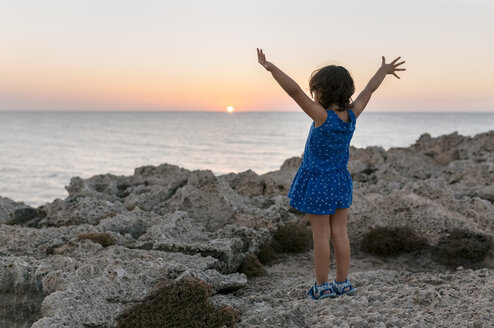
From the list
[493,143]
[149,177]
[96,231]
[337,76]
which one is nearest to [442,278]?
[337,76]

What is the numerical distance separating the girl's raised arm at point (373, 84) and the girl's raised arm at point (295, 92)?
432 mm

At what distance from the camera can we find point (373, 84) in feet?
15.9

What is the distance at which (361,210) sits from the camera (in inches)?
341

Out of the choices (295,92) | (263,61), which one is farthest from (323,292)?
(263,61)

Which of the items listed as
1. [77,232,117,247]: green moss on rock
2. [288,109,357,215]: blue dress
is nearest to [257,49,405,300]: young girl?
[288,109,357,215]: blue dress

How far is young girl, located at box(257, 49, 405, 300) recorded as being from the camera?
4355 millimetres

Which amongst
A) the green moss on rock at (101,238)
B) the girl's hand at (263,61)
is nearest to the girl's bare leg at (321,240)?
the girl's hand at (263,61)

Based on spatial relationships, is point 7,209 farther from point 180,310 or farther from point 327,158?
point 327,158

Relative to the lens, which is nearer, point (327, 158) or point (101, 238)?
point (327, 158)

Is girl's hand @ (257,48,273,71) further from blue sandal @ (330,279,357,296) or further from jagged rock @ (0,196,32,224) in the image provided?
jagged rock @ (0,196,32,224)

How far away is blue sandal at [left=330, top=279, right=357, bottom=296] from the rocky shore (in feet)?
0.41

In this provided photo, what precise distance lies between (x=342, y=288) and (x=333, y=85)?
1.99 m

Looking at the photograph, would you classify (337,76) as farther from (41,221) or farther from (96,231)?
(41,221)

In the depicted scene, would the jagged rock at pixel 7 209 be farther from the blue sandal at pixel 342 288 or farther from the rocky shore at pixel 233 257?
the blue sandal at pixel 342 288
